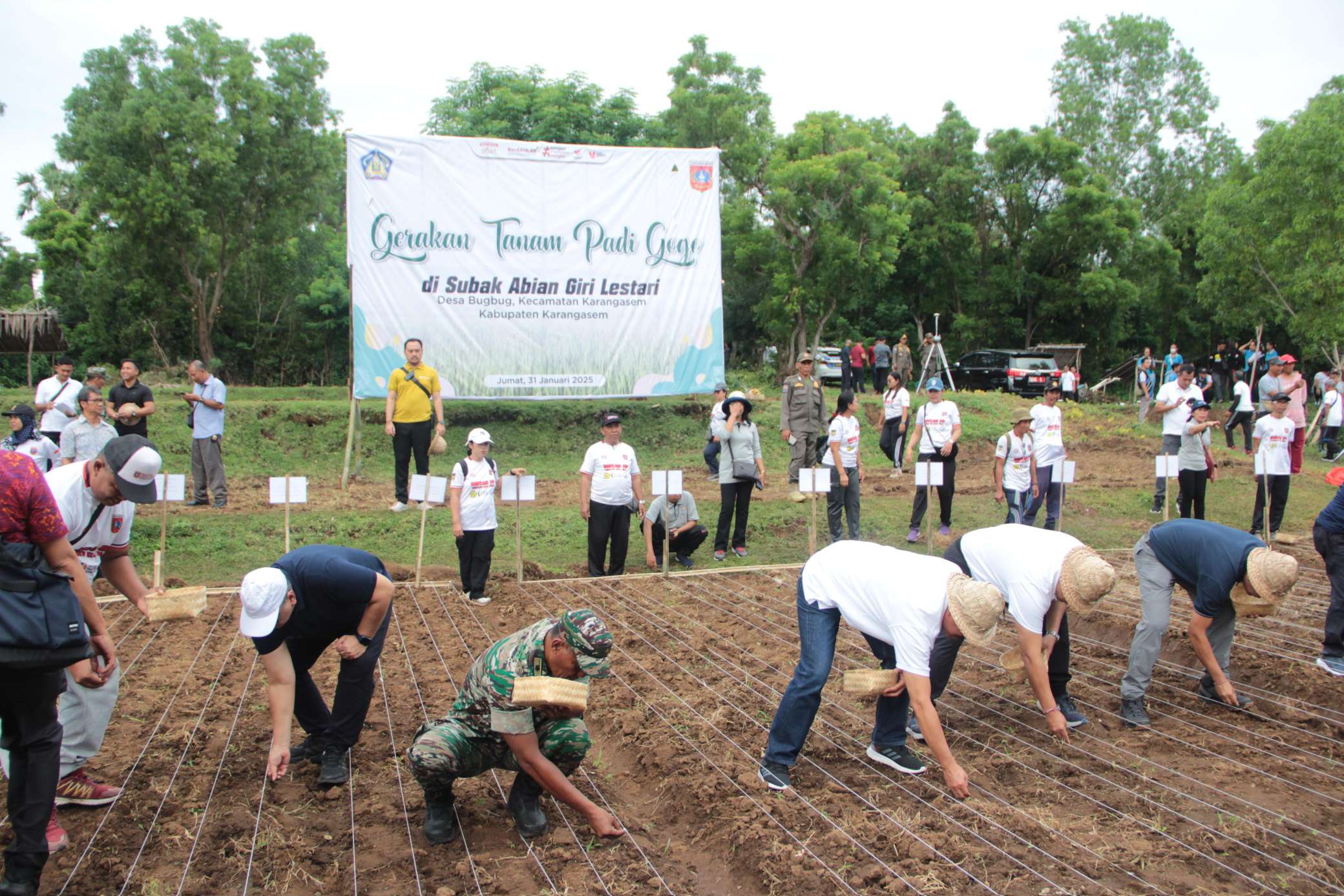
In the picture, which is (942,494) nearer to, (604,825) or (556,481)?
(556,481)

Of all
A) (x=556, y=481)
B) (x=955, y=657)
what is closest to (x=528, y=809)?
(x=955, y=657)

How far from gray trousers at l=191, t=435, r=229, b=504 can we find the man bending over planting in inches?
330

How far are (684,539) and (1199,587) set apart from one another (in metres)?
4.87

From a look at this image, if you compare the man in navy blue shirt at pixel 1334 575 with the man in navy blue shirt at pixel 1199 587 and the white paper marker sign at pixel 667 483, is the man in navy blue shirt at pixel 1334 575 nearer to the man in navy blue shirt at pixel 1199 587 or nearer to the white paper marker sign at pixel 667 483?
the man in navy blue shirt at pixel 1199 587

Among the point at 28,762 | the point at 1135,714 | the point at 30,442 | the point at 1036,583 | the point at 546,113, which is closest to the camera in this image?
the point at 28,762

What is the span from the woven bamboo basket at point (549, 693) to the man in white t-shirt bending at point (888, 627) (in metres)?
1.18

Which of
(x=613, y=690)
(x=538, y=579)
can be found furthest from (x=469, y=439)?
(x=613, y=690)

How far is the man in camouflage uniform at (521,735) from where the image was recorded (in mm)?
3418

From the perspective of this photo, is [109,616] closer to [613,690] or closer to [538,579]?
[538,579]

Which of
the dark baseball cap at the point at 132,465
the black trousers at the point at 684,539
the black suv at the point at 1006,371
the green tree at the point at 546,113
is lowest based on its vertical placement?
the black trousers at the point at 684,539

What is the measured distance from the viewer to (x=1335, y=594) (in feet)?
19.2

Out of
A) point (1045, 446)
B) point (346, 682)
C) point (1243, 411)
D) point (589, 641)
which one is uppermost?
point (1243, 411)

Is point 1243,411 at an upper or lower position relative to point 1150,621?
upper

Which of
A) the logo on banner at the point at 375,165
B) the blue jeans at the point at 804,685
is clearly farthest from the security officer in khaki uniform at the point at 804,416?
the logo on banner at the point at 375,165
